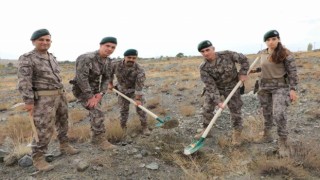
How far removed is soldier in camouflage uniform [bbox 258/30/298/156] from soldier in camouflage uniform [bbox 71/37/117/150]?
8.36 ft

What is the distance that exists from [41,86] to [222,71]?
9.91 ft

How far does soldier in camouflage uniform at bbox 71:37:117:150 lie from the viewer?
504 cm

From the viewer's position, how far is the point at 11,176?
15.0ft

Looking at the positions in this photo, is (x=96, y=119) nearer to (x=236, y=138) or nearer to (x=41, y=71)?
(x=41, y=71)

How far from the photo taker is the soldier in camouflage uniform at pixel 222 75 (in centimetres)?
537

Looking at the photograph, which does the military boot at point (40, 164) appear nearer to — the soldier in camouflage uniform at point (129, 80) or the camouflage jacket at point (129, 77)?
the soldier in camouflage uniform at point (129, 80)

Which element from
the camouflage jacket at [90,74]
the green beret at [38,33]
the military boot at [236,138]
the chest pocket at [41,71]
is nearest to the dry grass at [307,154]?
the military boot at [236,138]

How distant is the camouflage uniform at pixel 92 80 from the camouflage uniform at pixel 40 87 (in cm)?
45

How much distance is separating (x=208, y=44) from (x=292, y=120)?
123 inches

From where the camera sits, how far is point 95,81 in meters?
5.37

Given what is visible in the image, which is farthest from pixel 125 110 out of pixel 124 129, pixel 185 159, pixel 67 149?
pixel 185 159

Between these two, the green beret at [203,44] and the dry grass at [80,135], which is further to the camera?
the dry grass at [80,135]

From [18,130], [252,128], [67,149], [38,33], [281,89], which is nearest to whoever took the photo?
[38,33]

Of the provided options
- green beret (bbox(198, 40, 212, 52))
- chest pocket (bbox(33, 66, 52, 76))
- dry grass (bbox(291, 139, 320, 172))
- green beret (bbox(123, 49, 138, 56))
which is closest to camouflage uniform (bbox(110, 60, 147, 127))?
green beret (bbox(123, 49, 138, 56))
